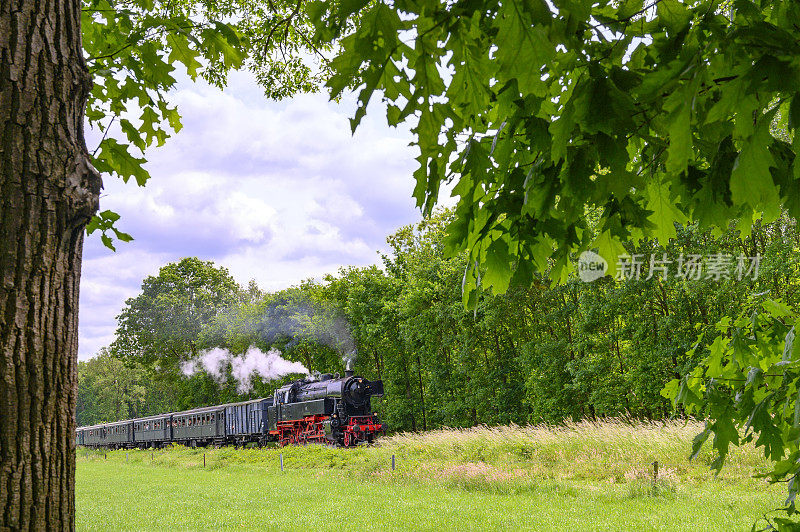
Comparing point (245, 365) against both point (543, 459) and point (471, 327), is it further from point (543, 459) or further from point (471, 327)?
point (543, 459)

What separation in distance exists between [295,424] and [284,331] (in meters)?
11.2

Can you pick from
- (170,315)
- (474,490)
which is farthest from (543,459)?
(170,315)

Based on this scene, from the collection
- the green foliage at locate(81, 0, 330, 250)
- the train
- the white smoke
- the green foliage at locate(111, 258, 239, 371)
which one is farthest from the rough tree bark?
the green foliage at locate(111, 258, 239, 371)

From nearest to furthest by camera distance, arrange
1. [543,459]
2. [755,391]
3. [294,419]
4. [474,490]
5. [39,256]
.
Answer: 1. [39,256]
2. [755,391]
3. [474,490]
4. [543,459]
5. [294,419]

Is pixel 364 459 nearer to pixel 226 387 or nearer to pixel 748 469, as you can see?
pixel 748 469

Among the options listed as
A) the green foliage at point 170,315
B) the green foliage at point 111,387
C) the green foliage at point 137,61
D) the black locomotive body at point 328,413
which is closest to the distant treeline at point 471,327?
the green foliage at point 170,315

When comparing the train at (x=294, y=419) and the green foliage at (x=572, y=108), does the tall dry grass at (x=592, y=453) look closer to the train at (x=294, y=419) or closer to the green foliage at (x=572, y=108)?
the train at (x=294, y=419)

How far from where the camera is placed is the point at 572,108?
134cm

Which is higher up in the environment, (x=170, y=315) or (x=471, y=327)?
(x=170, y=315)

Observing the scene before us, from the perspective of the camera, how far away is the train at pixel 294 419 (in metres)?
24.1

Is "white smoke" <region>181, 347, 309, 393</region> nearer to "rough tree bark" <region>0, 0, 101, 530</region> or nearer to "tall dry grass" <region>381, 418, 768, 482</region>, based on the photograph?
"tall dry grass" <region>381, 418, 768, 482</region>

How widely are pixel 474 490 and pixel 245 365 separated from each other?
97.8 feet

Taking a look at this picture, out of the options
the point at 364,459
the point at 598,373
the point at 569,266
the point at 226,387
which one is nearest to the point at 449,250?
the point at 569,266

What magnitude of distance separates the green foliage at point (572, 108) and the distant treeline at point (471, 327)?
557 millimetres
